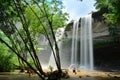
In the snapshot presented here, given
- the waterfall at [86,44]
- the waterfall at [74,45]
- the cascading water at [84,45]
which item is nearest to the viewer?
the waterfall at [86,44]

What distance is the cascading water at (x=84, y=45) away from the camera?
3850 cm

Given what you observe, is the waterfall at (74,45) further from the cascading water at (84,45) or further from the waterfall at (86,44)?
the waterfall at (86,44)

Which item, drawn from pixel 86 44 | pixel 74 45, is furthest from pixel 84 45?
pixel 74 45

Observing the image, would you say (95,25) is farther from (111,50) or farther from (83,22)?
(111,50)

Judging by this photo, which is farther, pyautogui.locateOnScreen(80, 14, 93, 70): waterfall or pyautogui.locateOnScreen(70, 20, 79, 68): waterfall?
pyautogui.locateOnScreen(70, 20, 79, 68): waterfall

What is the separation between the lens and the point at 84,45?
39938 mm

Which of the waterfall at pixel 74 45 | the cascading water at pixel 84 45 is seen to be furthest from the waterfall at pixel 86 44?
the waterfall at pixel 74 45

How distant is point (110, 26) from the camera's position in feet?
121

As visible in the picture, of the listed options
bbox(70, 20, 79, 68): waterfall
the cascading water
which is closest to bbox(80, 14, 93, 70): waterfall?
the cascading water

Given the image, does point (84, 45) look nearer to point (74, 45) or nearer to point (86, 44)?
point (86, 44)

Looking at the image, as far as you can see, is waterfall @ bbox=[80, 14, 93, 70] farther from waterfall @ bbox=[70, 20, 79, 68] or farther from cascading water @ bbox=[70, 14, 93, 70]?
waterfall @ bbox=[70, 20, 79, 68]

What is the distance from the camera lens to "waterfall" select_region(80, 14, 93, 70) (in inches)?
1511

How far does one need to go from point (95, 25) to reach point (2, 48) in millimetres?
13853

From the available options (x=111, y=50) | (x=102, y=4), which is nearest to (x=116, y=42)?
(x=111, y=50)
